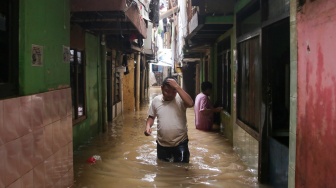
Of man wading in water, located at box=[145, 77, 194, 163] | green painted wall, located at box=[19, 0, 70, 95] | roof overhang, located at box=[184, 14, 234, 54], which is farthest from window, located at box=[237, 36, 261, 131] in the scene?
green painted wall, located at box=[19, 0, 70, 95]

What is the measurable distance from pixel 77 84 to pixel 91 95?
154cm

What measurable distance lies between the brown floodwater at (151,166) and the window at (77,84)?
90cm

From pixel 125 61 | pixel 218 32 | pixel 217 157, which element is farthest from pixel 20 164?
pixel 125 61

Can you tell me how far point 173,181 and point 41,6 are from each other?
3.59 metres

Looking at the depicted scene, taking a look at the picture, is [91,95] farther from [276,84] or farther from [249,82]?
[276,84]

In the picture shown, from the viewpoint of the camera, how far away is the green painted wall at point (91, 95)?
367 inches

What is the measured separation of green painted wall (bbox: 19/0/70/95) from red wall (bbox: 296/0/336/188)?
280 centimetres

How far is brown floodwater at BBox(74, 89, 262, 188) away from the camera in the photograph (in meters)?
6.04

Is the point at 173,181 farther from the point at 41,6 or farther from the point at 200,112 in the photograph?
the point at 200,112

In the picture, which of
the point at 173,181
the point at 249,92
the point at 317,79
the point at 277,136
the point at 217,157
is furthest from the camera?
→ the point at 217,157

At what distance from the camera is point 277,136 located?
5.66 meters

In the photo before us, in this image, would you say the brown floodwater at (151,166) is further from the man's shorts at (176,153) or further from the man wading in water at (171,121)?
the man wading in water at (171,121)

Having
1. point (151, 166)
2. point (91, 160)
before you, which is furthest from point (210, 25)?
point (91, 160)

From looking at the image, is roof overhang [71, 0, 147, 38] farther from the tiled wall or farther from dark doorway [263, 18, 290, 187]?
dark doorway [263, 18, 290, 187]
